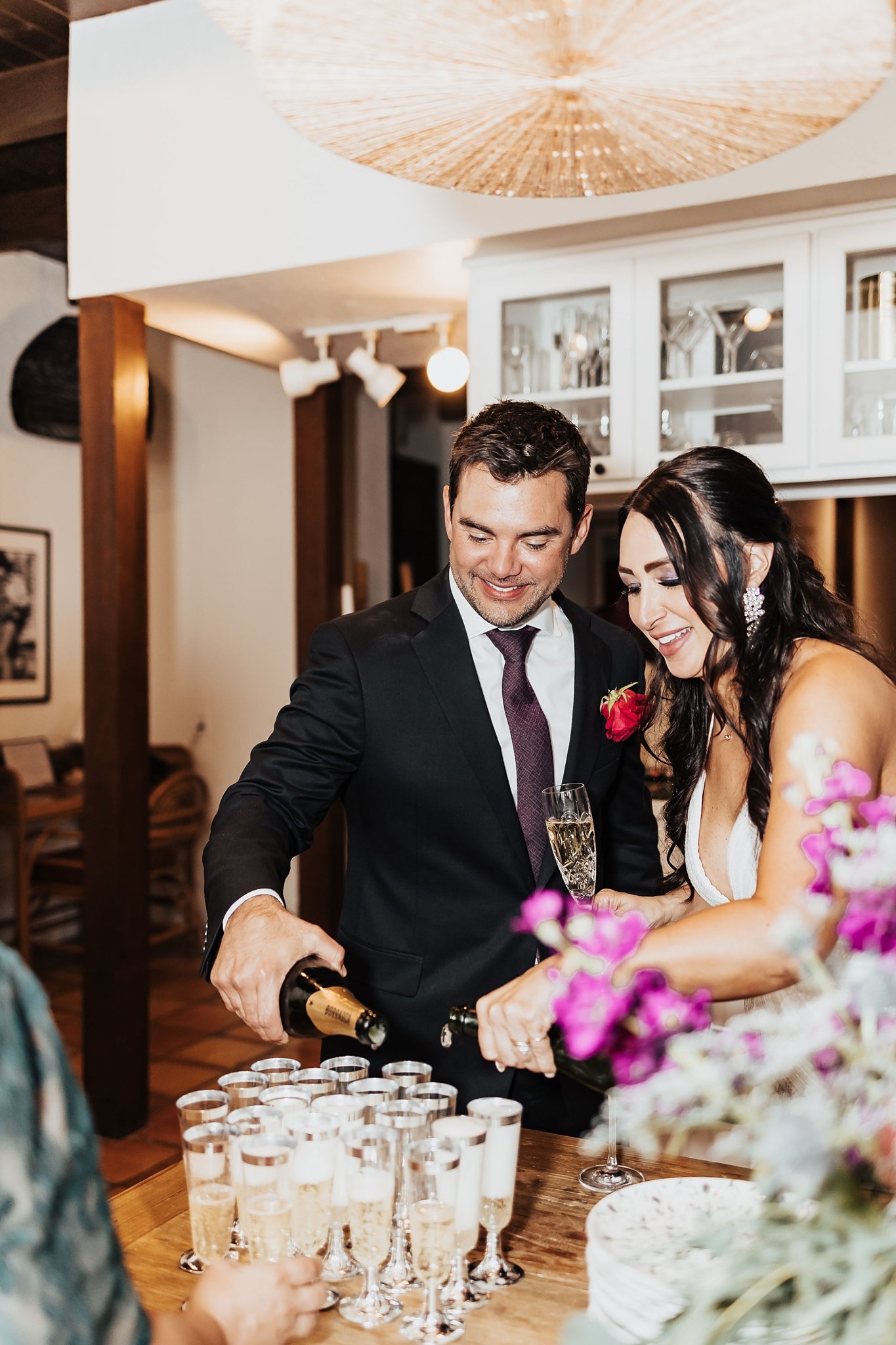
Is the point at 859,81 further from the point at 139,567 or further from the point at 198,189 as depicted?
the point at 139,567

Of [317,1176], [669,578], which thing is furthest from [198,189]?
[317,1176]

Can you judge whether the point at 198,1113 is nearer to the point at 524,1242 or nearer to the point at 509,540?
the point at 524,1242

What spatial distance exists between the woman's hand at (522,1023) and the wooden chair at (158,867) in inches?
163

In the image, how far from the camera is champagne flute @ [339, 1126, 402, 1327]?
1.10m

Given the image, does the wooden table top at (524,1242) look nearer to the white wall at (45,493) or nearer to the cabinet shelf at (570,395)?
the cabinet shelf at (570,395)

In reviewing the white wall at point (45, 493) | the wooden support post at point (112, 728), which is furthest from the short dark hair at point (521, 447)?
the white wall at point (45, 493)

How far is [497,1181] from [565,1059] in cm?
14

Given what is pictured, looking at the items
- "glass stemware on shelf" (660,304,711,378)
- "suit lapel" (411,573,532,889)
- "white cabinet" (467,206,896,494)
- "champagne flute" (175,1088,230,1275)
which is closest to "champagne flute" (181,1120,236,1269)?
"champagne flute" (175,1088,230,1275)

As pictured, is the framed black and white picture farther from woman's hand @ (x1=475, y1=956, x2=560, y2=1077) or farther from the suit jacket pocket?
woman's hand @ (x1=475, y1=956, x2=560, y2=1077)

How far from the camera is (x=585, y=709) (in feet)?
6.89

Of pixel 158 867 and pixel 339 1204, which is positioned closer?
pixel 339 1204

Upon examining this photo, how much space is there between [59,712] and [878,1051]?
5618mm

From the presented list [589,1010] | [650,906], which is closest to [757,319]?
[650,906]

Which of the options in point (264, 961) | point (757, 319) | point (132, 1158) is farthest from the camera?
point (132, 1158)
